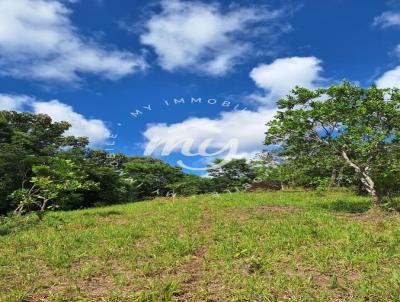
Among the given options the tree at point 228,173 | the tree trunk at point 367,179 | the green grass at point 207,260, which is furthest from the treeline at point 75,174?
the tree trunk at point 367,179

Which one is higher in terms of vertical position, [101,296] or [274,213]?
[274,213]

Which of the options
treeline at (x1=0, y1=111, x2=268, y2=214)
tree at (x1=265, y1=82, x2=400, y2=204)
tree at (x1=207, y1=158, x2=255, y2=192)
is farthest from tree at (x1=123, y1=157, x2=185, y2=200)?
tree at (x1=265, y1=82, x2=400, y2=204)

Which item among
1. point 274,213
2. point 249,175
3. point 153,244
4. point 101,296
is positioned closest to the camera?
point 101,296

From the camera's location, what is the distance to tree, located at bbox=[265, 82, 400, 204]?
18.9m

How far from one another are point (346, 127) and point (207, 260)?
1216 centimetres

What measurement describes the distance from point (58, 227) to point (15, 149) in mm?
18594

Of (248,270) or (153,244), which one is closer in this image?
(248,270)

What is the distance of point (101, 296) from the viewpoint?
26.5ft

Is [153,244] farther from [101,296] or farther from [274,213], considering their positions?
[274,213]

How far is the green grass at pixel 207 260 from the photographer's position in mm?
8031

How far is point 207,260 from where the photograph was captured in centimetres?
1050

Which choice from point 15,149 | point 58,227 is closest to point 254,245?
point 58,227

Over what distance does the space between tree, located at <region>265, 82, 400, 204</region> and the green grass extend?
3.71 metres

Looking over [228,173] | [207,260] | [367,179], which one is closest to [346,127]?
[367,179]
